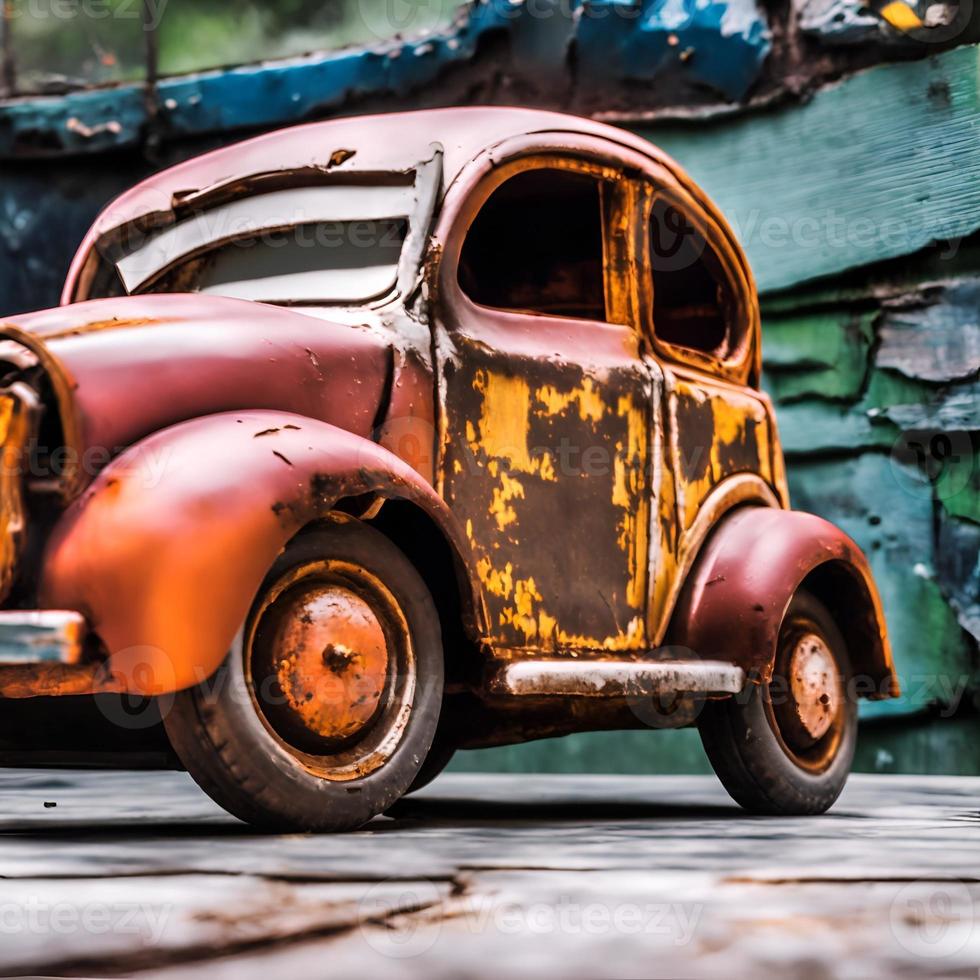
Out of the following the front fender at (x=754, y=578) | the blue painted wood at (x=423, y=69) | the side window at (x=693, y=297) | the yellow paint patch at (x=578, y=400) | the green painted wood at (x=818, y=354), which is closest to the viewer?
the yellow paint patch at (x=578, y=400)

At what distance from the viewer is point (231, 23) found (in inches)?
321

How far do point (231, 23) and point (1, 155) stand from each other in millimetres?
1441

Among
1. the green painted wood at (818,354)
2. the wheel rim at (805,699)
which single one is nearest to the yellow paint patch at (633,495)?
the wheel rim at (805,699)

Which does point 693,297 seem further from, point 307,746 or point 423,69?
point 423,69

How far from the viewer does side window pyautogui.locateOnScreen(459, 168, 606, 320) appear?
4.43m

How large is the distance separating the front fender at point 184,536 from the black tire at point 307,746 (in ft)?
0.31

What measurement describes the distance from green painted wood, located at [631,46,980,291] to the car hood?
4.17 meters

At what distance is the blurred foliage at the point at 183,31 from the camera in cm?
791

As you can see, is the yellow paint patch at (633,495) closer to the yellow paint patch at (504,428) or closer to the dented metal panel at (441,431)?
the dented metal panel at (441,431)

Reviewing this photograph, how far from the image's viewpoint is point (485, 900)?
2.21m

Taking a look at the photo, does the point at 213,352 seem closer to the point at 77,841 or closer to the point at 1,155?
the point at 77,841

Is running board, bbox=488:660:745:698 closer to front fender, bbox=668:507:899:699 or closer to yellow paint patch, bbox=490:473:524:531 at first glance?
front fender, bbox=668:507:899:699

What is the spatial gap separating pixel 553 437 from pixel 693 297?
1.35 meters

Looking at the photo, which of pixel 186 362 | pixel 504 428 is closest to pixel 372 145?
pixel 504 428
